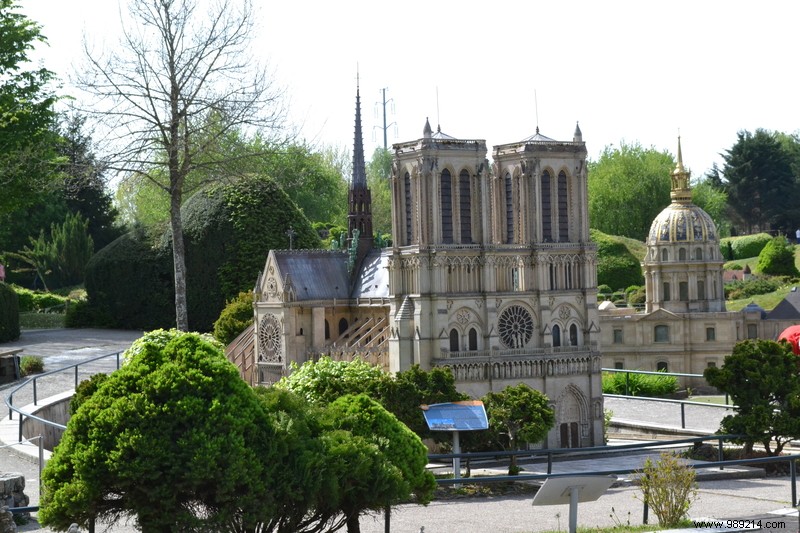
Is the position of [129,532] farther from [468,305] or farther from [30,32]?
[30,32]

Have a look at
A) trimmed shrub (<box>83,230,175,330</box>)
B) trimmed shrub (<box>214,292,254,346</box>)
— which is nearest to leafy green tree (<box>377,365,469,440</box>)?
trimmed shrub (<box>214,292,254,346</box>)

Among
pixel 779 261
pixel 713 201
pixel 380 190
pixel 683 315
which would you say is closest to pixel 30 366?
pixel 683 315

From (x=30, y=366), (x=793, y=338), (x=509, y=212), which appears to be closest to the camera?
(x=793, y=338)

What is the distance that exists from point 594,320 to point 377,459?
94.8 feet

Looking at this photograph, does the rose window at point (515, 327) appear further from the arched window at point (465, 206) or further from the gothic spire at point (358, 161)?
the gothic spire at point (358, 161)

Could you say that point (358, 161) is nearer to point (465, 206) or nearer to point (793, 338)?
point (465, 206)

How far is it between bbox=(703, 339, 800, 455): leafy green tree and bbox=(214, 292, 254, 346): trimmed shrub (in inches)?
933

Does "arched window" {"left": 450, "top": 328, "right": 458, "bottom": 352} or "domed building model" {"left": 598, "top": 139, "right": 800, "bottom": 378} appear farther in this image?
"domed building model" {"left": 598, "top": 139, "right": 800, "bottom": 378}

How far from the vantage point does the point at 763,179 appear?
125000 millimetres

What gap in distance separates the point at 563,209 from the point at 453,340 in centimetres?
650

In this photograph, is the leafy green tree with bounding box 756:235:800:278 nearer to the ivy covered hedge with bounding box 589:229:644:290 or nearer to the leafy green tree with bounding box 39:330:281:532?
the ivy covered hedge with bounding box 589:229:644:290

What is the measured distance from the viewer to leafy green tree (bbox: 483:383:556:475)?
120 feet

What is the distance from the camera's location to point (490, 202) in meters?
47.1

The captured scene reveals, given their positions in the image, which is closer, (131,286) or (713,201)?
(131,286)
